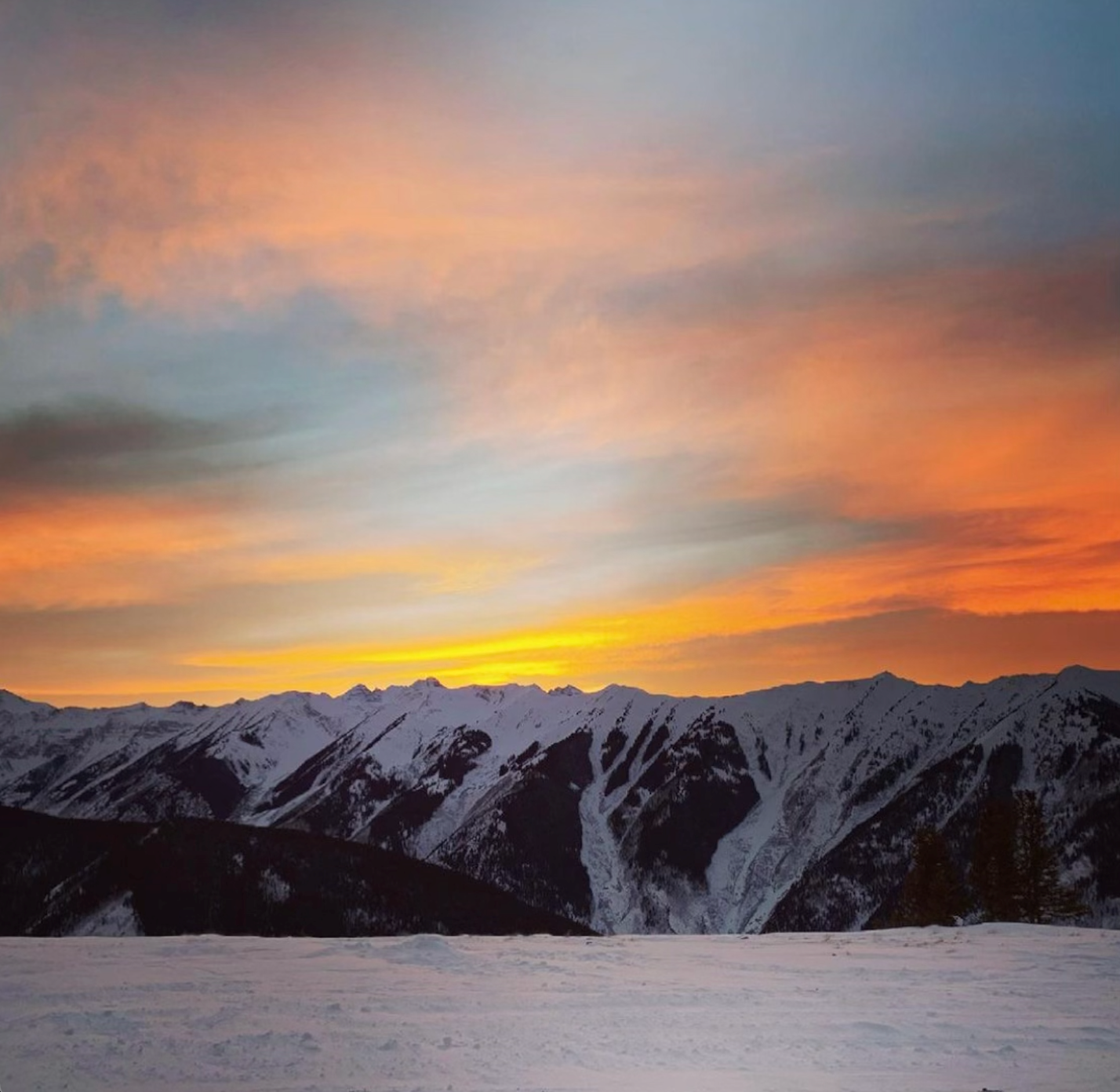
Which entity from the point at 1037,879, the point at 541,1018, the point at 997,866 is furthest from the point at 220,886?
the point at 541,1018

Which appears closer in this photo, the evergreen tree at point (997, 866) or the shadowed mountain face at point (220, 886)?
the evergreen tree at point (997, 866)

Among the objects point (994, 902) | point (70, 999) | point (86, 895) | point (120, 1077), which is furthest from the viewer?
point (86, 895)

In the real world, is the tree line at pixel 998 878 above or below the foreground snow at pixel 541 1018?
below

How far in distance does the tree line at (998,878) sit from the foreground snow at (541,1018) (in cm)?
3125

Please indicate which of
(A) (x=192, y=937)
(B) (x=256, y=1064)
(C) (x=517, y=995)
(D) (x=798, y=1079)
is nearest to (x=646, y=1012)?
(C) (x=517, y=995)

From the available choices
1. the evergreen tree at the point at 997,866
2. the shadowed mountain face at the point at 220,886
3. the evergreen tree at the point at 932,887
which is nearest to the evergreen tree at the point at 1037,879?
the evergreen tree at the point at 997,866

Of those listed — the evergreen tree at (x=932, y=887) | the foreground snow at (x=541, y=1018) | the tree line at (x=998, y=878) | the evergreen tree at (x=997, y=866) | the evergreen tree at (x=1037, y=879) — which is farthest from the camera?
the evergreen tree at (x=932, y=887)

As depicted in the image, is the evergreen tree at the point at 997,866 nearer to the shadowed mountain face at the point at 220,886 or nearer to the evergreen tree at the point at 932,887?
the evergreen tree at the point at 932,887

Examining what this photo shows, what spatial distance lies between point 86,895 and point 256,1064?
164982 millimetres

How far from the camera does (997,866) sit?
62656 mm

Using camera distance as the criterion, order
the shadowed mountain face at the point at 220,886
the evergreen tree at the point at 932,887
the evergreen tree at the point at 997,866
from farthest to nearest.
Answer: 1. the shadowed mountain face at the point at 220,886
2. the evergreen tree at the point at 932,887
3. the evergreen tree at the point at 997,866

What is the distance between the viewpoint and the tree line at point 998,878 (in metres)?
60.6

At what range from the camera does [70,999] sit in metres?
22.1

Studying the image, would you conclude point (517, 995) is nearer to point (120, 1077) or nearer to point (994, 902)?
point (120, 1077)
